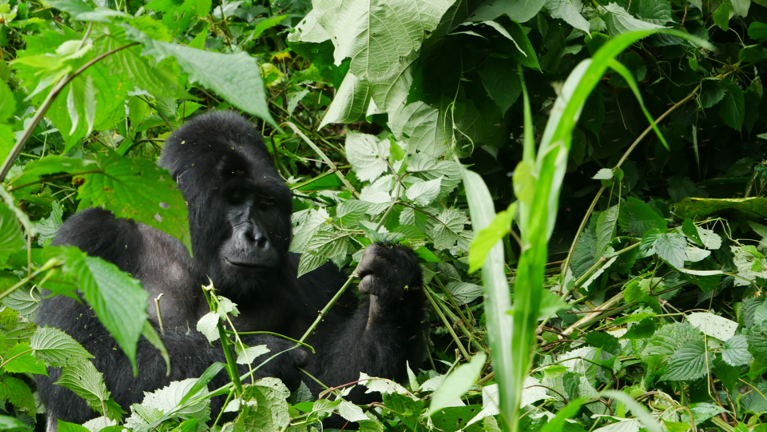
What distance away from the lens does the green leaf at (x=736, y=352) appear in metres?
1.92

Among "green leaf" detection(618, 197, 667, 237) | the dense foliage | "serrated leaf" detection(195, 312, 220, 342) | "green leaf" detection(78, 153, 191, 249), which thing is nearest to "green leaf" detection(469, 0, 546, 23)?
the dense foliage

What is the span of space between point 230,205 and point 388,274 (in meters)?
0.59

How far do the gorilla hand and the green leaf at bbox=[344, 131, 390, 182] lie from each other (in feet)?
0.92

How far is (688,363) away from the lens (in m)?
1.98

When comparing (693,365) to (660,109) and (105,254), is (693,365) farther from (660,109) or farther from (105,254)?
(105,254)

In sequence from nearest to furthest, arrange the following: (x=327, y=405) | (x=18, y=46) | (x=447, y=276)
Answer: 1. (x=327, y=405)
2. (x=447, y=276)
3. (x=18, y=46)

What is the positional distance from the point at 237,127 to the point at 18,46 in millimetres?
1963

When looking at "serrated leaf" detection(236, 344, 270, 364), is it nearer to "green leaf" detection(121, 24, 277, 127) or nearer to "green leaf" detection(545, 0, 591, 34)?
"green leaf" detection(121, 24, 277, 127)

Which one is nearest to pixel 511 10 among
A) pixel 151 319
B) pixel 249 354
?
pixel 249 354

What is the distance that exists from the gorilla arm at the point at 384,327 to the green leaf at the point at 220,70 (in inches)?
59.6

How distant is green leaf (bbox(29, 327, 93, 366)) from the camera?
1.68 meters

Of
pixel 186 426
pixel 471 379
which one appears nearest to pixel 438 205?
pixel 186 426

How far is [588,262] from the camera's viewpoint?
8.93 feet

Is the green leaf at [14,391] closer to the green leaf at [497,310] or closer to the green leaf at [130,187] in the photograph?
the green leaf at [130,187]
